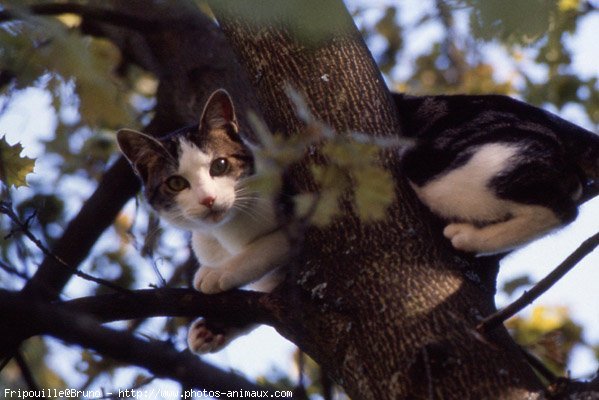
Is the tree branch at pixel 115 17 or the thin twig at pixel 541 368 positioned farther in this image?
the tree branch at pixel 115 17

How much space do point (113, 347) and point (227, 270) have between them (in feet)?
6.56

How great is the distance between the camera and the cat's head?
12.3ft

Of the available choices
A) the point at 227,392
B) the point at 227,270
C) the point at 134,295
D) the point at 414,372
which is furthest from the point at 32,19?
the point at 227,270

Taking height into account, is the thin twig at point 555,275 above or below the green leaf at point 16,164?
below

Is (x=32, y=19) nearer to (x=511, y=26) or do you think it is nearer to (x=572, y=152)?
(x=511, y=26)

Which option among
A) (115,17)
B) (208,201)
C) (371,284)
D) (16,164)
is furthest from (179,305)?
(115,17)

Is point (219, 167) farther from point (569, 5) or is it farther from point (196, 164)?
point (569, 5)

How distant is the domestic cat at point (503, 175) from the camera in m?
3.34

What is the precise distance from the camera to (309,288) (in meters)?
2.88

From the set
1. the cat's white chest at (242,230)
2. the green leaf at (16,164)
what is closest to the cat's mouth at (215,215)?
the cat's white chest at (242,230)

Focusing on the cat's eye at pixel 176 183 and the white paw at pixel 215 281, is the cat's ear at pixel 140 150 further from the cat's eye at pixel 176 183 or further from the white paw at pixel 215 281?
the white paw at pixel 215 281

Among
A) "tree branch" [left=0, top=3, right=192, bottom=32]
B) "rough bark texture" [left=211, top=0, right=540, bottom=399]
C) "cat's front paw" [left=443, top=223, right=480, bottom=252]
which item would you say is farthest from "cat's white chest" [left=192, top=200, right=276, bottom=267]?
"tree branch" [left=0, top=3, right=192, bottom=32]

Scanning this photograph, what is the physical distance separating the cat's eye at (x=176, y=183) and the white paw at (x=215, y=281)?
20.3 inches

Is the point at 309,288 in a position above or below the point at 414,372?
above
